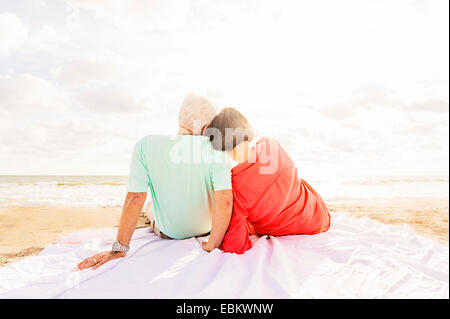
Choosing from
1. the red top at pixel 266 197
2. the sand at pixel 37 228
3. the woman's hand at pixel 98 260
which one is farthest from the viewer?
the sand at pixel 37 228

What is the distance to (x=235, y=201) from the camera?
2055 mm

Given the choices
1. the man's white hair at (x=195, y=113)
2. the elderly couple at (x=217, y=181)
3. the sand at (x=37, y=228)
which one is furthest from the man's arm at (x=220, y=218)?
the sand at (x=37, y=228)

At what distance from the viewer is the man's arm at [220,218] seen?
1.97m

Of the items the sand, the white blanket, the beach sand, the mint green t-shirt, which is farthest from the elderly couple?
the sand

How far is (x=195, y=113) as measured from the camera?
7.23 ft

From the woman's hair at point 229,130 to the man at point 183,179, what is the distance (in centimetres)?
9

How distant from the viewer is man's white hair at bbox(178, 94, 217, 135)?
7.22 ft

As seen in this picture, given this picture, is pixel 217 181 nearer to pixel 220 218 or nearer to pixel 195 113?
pixel 220 218

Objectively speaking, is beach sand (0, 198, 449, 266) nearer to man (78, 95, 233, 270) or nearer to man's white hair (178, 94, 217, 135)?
man (78, 95, 233, 270)

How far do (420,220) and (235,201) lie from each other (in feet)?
11.2

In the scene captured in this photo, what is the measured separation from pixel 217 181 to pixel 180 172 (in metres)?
0.29

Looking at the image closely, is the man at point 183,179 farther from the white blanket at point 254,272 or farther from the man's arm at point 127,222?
the white blanket at point 254,272

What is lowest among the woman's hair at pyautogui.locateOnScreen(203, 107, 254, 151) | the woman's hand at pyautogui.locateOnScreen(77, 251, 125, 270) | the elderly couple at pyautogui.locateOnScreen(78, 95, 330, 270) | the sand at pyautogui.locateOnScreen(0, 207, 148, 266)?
the sand at pyautogui.locateOnScreen(0, 207, 148, 266)

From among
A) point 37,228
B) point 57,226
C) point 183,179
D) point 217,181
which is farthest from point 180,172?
point 57,226
